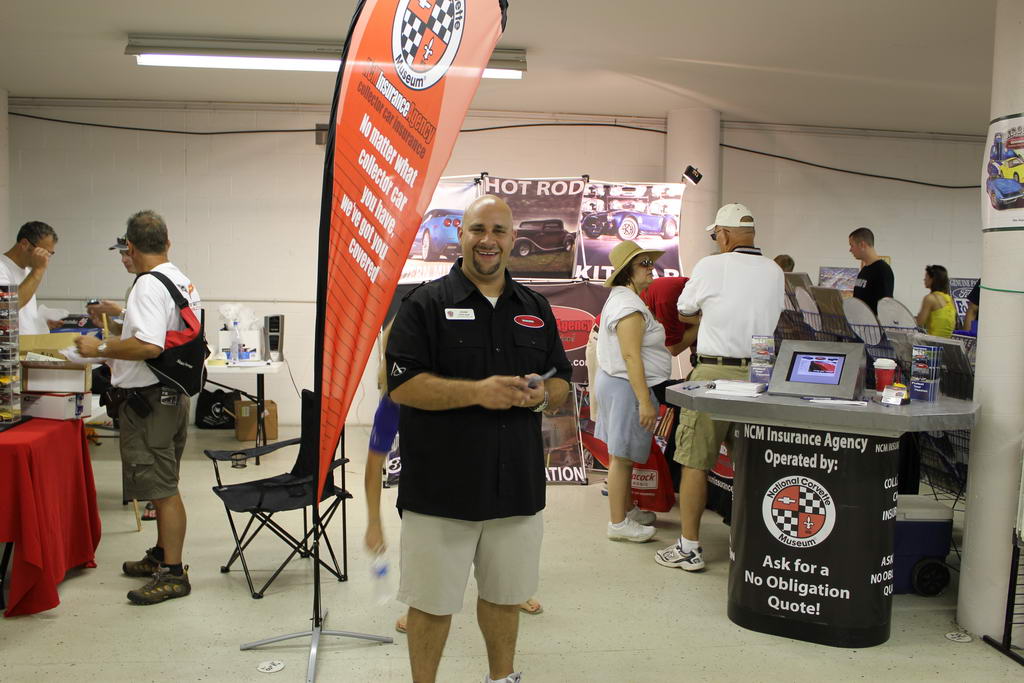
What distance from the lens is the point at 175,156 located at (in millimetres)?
7770

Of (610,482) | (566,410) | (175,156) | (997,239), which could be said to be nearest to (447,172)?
(175,156)

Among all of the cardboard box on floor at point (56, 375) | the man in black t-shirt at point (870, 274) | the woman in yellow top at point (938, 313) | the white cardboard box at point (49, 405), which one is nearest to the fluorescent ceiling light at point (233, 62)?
the cardboard box on floor at point (56, 375)

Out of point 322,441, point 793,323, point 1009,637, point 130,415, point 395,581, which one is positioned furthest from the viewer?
point 793,323

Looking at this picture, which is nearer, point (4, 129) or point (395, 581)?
point (395, 581)

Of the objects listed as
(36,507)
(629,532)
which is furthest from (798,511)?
(36,507)

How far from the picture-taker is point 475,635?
3.29 meters

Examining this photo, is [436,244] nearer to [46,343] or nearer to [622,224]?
[622,224]

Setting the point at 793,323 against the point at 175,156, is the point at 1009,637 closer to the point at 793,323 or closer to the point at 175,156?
the point at 793,323

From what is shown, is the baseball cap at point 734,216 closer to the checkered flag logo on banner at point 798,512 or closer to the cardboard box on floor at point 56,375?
the checkered flag logo on banner at point 798,512

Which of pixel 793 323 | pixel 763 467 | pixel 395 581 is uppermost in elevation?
pixel 793 323

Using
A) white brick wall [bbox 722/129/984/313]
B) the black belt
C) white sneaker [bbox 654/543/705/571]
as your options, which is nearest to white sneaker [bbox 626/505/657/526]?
white sneaker [bbox 654/543/705/571]

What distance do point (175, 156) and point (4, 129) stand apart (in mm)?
1450

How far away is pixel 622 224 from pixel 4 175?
556 centimetres

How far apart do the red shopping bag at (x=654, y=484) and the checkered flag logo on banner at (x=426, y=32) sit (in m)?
3.08
